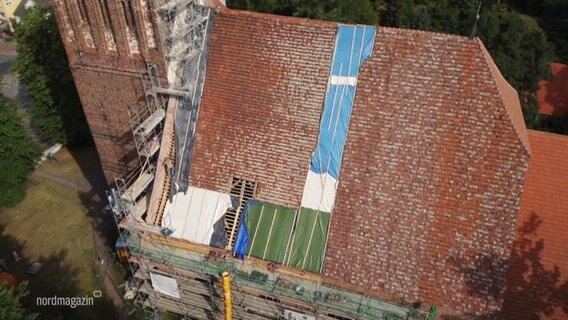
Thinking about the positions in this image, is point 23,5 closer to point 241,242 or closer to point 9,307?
point 9,307

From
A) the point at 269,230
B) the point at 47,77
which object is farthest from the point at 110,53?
the point at 47,77

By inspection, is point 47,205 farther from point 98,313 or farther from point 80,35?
point 80,35

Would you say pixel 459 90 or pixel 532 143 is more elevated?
pixel 459 90

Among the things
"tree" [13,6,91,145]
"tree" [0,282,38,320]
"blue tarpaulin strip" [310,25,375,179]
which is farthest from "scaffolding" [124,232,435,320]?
"tree" [13,6,91,145]

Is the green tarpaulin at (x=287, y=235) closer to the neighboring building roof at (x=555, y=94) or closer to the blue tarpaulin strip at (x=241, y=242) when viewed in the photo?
the blue tarpaulin strip at (x=241, y=242)

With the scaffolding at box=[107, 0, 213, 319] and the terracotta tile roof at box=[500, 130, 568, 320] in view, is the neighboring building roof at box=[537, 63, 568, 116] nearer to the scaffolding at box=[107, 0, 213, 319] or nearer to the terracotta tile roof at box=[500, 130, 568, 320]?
the terracotta tile roof at box=[500, 130, 568, 320]

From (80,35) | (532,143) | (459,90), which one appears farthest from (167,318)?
(532,143)
